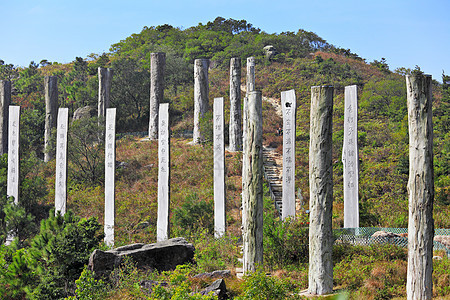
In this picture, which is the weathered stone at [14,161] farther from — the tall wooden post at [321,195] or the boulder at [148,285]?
the tall wooden post at [321,195]

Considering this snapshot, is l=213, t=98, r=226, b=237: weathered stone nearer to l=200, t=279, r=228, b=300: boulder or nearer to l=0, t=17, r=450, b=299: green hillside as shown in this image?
l=0, t=17, r=450, b=299: green hillside

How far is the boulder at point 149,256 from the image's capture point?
9036 millimetres

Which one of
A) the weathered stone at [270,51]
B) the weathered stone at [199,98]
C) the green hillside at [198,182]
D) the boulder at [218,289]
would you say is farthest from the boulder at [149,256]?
the weathered stone at [270,51]

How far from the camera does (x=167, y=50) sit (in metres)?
42.2

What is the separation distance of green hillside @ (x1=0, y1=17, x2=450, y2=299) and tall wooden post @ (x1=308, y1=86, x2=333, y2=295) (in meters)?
0.50

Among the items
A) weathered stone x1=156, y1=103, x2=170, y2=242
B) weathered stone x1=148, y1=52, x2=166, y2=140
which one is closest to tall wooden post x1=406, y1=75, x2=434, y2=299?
weathered stone x1=156, y1=103, x2=170, y2=242

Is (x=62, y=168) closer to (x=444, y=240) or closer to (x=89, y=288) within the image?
(x=89, y=288)

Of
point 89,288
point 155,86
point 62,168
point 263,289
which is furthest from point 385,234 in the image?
point 155,86

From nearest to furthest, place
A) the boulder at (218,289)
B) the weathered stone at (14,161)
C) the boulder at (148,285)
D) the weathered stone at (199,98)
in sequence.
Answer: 1. the boulder at (218,289)
2. the boulder at (148,285)
3. the weathered stone at (14,161)
4. the weathered stone at (199,98)

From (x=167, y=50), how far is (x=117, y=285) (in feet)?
117

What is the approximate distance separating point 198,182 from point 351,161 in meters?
7.93

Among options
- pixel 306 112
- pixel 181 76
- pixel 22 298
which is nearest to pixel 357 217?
pixel 22 298

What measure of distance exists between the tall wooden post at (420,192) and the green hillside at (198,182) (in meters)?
0.61

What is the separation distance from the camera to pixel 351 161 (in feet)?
36.8
